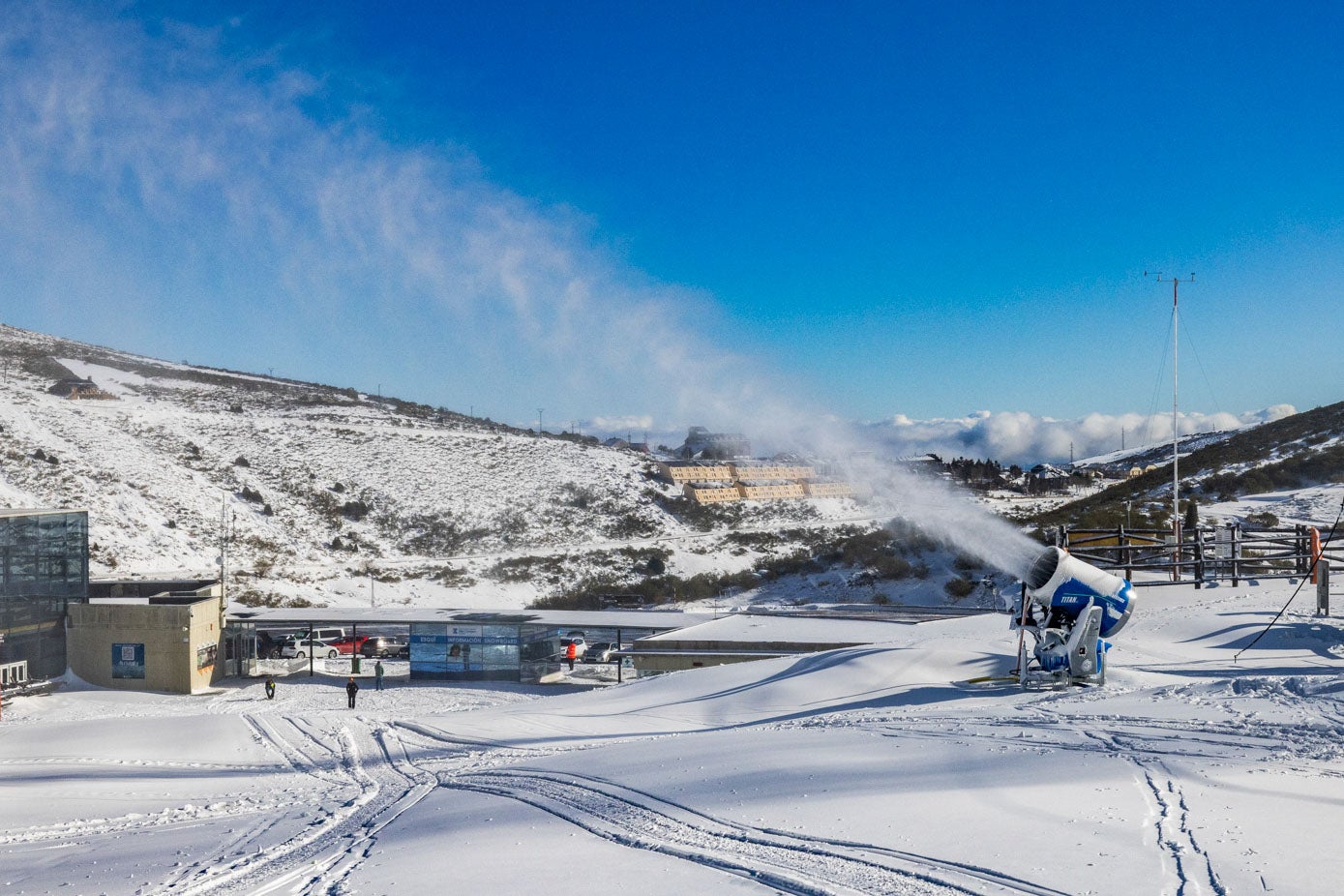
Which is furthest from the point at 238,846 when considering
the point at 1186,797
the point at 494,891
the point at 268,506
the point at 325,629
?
the point at 268,506

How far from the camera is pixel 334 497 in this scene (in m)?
56.8

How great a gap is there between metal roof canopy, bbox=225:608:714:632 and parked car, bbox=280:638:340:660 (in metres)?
0.76

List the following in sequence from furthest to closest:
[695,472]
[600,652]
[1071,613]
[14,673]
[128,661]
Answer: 1. [695,472]
2. [600,652]
3. [128,661]
4. [14,673]
5. [1071,613]

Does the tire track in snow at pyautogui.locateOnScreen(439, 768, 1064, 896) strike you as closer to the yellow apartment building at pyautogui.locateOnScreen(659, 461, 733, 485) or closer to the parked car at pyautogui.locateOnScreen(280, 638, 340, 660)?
the parked car at pyautogui.locateOnScreen(280, 638, 340, 660)

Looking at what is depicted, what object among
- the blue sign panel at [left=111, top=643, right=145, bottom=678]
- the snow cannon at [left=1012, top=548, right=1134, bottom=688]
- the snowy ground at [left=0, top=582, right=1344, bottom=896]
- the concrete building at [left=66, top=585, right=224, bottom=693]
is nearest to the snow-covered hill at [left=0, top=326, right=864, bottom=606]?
the concrete building at [left=66, top=585, right=224, bottom=693]

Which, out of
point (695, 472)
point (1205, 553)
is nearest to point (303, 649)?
point (1205, 553)

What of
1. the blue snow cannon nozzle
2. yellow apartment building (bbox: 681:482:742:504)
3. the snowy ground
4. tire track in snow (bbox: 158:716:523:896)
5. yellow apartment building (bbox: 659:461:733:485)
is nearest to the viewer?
the snowy ground

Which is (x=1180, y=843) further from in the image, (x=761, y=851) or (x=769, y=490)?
(x=769, y=490)

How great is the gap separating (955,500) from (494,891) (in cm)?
1723

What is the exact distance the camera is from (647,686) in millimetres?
18219

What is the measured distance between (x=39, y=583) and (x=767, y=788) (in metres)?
25.1

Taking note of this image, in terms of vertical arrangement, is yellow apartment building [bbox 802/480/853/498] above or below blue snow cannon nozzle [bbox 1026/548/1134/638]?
above

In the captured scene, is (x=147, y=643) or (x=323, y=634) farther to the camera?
(x=323, y=634)

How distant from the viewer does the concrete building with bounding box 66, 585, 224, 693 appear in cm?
2475
